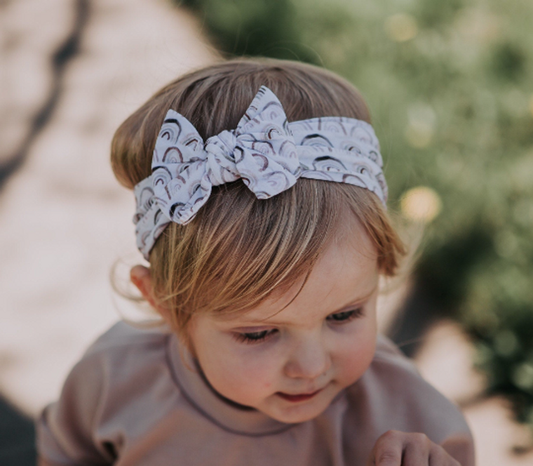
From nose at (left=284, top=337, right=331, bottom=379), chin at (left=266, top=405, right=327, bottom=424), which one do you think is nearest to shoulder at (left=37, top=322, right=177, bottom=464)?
chin at (left=266, top=405, right=327, bottom=424)

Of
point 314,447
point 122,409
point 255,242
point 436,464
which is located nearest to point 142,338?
point 122,409

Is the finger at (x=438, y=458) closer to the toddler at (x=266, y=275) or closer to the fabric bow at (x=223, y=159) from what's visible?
the toddler at (x=266, y=275)

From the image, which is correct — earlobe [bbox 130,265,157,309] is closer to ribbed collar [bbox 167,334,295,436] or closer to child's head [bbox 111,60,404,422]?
child's head [bbox 111,60,404,422]

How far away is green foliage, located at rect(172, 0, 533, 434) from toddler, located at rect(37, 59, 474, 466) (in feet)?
3.06

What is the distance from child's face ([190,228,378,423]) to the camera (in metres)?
1.04

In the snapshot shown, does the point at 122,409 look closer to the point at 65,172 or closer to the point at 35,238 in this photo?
the point at 35,238

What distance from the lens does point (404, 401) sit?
1361mm

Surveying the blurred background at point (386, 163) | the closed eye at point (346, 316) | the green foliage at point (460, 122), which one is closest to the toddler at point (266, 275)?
the closed eye at point (346, 316)

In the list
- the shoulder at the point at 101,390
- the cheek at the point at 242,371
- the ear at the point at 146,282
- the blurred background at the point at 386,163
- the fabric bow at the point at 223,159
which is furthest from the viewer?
the blurred background at the point at 386,163

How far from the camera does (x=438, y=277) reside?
2.42 metres

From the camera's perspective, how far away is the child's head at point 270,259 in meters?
1.02

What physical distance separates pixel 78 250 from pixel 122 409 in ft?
4.44

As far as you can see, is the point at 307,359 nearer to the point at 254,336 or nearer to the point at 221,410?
the point at 254,336

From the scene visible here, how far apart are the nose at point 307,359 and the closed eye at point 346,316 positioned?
0.07 metres
